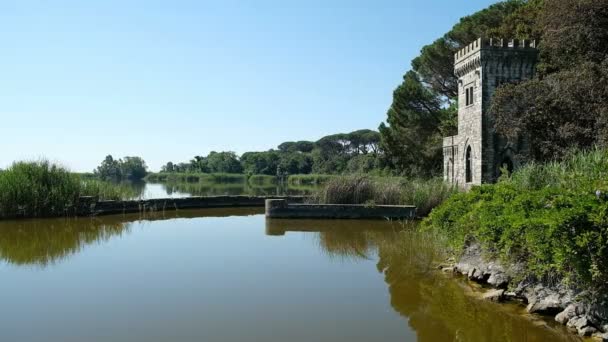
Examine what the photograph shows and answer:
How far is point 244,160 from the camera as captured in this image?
90438 millimetres

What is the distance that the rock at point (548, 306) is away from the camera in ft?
21.4

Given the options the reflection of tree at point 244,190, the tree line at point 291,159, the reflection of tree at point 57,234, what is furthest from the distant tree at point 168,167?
the reflection of tree at point 57,234

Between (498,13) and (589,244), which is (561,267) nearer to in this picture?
(589,244)

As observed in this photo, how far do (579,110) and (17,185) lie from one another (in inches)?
690

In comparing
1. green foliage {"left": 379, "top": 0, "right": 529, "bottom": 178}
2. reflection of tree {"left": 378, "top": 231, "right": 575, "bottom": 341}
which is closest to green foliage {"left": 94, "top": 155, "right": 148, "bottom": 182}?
green foliage {"left": 379, "top": 0, "right": 529, "bottom": 178}

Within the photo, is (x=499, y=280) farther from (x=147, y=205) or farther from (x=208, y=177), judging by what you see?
(x=208, y=177)

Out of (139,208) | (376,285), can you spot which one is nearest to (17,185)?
(139,208)

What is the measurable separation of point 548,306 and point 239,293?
4141mm

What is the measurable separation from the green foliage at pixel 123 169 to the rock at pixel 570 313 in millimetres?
76760

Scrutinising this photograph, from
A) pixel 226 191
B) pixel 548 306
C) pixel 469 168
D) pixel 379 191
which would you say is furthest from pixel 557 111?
pixel 226 191

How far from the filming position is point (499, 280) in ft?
25.9

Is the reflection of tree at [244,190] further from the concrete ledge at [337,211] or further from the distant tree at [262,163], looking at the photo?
the distant tree at [262,163]

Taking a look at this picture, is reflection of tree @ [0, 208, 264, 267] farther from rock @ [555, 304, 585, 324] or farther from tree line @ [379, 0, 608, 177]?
tree line @ [379, 0, 608, 177]

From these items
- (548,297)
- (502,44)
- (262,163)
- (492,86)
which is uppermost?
(502,44)
